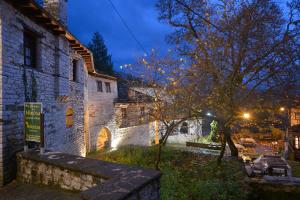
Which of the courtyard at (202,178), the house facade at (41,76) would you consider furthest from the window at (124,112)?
the courtyard at (202,178)

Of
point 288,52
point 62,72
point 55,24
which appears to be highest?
point 55,24

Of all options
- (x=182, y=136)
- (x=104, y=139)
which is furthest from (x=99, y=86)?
(x=182, y=136)

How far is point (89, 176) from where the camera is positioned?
3953 mm

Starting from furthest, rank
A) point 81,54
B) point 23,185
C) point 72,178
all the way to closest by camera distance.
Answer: point 81,54
point 23,185
point 72,178

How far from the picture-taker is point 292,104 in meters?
10.3

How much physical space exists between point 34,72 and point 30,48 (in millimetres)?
854

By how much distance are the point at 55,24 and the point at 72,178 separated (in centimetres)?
540

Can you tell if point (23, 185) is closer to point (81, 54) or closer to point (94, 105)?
point (81, 54)

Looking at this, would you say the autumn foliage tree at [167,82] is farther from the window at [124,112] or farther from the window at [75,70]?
the window at [124,112]

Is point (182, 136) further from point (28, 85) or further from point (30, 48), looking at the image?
point (28, 85)

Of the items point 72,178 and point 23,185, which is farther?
point 23,185

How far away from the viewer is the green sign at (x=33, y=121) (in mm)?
5256

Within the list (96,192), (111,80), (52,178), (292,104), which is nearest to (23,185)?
(52,178)

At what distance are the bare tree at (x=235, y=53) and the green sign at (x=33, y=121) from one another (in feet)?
22.2
